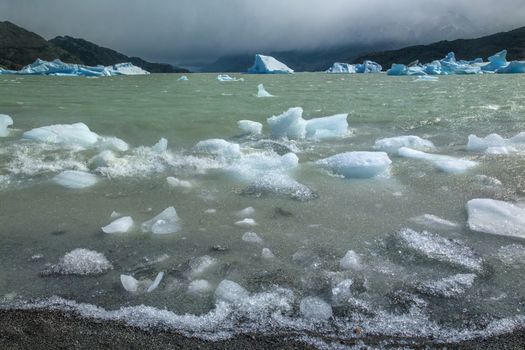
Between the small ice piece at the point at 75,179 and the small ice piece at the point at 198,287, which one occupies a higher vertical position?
A: the small ice piece at the point at 75,179

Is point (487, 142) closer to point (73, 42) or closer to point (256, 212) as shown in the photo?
point (256, 212)

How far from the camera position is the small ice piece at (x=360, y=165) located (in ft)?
14.0

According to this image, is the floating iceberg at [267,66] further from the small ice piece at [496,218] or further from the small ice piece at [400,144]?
the small ice piece at [496,218]

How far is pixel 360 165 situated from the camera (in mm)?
4273

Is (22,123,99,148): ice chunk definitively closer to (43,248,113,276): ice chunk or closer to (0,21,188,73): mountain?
(43,248,113,276): ice chunk

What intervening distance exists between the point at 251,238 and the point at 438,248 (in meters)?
1.27

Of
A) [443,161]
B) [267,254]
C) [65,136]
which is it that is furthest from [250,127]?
[267,254]

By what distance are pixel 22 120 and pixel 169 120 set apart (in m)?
2.94

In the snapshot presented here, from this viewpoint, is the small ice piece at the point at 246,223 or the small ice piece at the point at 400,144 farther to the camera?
the small ice piece at the point at 400,144

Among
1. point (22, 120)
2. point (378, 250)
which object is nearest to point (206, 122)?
point (22, 120)

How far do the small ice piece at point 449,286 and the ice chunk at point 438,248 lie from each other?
0.46 feet

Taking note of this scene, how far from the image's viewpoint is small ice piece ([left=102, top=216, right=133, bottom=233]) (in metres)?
3.02

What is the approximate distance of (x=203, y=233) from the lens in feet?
9.86

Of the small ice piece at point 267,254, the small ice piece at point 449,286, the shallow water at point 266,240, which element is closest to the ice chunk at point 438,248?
the shallow water at point 266,240
